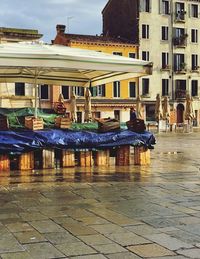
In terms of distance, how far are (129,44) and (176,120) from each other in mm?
9070

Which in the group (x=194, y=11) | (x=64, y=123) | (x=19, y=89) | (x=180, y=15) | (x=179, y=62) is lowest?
(x=64, y=123)

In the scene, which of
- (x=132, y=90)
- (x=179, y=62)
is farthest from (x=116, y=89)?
(x=179, y=62)

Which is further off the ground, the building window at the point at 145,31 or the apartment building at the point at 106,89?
the building window at the point at 145,31

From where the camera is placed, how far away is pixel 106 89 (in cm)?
4578

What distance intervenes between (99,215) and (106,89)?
40.3 meters

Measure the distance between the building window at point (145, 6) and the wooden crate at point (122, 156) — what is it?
39.1 metres

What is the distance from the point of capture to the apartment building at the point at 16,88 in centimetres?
3228

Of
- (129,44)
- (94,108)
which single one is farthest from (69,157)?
(129,44)

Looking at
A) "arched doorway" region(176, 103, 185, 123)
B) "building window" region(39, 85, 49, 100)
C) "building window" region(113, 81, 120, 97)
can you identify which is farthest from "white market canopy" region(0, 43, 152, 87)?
"arched doorway" region(176, 103, 185, 123)

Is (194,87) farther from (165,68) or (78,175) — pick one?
(78,175)

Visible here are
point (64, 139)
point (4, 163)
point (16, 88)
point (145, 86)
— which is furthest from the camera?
point (145, 86)

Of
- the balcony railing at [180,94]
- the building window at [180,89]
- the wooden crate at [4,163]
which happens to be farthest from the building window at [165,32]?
the wooden crate at [4,163]

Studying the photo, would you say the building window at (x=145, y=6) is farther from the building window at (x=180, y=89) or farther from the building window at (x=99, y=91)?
the building window at (x=99, y=91)

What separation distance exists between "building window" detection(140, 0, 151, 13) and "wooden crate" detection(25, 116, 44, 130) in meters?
39.9
